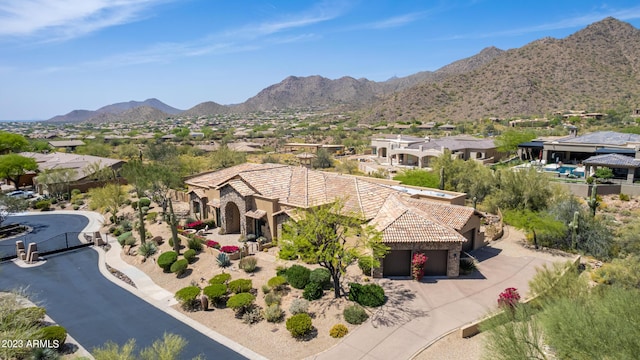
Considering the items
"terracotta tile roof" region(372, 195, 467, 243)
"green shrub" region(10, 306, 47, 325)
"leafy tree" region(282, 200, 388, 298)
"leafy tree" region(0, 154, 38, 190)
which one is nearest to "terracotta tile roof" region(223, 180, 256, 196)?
"leafy tree" region(282, 200, 388, 298)

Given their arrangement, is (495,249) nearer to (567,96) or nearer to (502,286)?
(502,286)

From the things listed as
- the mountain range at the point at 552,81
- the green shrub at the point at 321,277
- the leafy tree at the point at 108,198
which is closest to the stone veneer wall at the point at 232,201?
the green shrub at the point at 321,277

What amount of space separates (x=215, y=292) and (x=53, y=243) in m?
22.3

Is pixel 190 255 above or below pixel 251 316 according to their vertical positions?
above

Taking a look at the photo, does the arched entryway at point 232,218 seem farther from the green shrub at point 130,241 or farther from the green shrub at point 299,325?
the green shrub at point 299,325

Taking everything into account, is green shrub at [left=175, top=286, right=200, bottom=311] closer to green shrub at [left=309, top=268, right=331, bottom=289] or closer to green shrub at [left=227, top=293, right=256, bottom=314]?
green shrub at [left=227, top=293, right=256, bottom=314]

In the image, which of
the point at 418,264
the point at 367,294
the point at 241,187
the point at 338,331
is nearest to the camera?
the point at 338,331

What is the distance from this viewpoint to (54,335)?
17703mm

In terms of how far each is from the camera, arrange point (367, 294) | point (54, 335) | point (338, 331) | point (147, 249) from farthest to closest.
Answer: point (147, 249)
point (367, 294)
point (338, 331)
point (54, 335)

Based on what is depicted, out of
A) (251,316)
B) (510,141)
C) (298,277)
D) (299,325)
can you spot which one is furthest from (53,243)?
(510,141)

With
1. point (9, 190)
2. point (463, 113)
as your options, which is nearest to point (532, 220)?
point (9, 190)

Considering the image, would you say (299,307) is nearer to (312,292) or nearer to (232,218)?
(312,292)

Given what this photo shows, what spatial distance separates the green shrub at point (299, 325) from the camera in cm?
1793

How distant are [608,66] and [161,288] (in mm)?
145707
